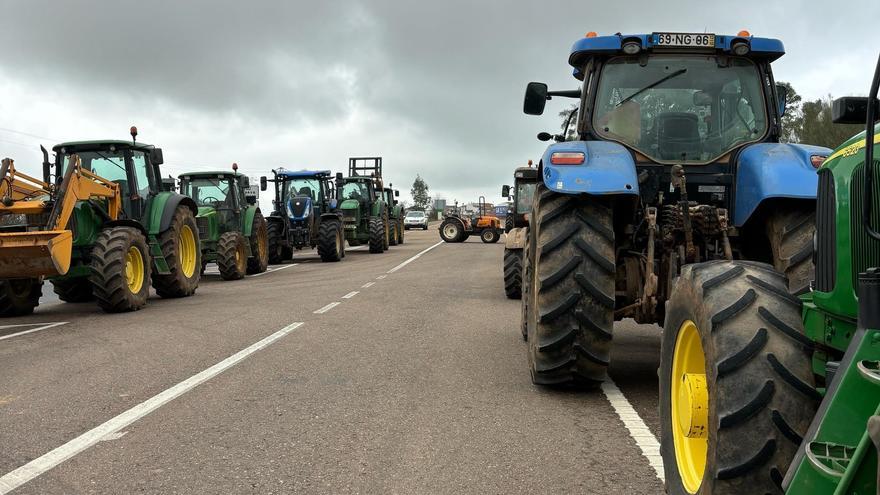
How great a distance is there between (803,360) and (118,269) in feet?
33.1

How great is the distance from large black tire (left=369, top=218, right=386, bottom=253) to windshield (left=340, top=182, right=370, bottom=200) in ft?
3.48

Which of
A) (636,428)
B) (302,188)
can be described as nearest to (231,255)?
(302,188)

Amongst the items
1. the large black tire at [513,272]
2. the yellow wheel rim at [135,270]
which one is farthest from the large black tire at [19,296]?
the large black tire at [513,272]

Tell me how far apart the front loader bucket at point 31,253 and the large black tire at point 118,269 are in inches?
26.2

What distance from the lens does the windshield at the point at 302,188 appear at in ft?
77.2

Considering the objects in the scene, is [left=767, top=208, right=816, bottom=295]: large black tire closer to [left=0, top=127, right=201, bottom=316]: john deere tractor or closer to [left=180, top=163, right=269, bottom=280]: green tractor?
[left=0, top=127, right=201, bottom=316]: john deere tractor

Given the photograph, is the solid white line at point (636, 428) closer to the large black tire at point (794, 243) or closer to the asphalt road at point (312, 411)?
the asphalt road at point (312, 411)

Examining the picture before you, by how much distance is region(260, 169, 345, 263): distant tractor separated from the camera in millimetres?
22500

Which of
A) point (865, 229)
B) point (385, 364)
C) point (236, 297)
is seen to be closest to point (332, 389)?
point (385, 364)

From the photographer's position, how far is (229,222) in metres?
18.4

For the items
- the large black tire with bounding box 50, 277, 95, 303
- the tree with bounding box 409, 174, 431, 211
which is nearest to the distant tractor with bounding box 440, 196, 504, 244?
the large black tire with bounding box 50, 277, 95, 303

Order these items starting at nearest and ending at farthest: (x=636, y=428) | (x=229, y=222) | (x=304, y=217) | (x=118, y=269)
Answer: (x=636, y=428)
(x=118, y=269)
(x=229, y=222)
(x=304, y=217)

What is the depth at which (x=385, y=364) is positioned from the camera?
22.1 feet

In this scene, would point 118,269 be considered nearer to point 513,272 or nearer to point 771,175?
point 513,272
